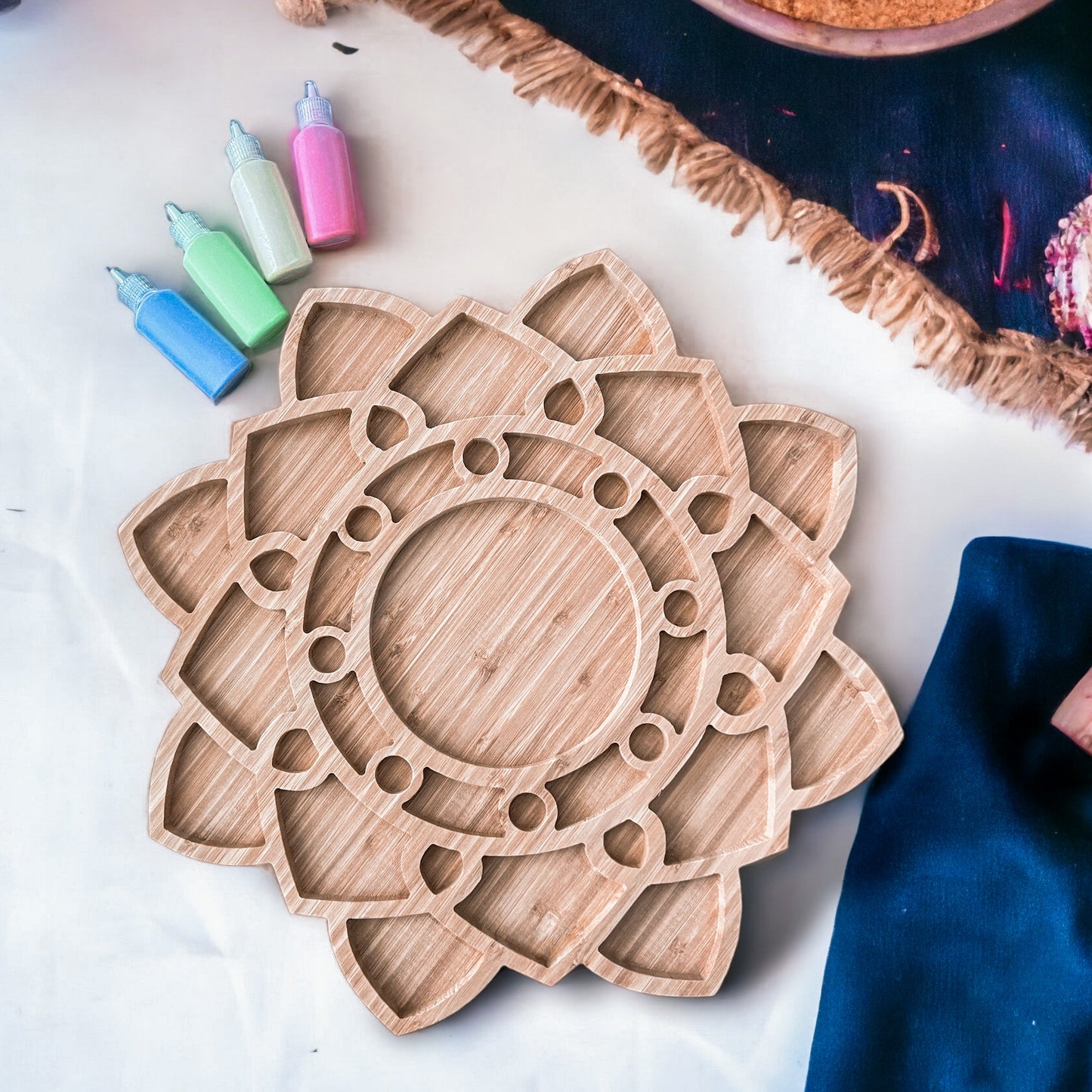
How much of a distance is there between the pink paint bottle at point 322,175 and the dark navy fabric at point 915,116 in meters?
0.16

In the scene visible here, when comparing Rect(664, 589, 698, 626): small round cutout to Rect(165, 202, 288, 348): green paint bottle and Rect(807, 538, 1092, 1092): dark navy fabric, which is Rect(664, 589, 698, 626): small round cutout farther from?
Rect(165, 202, 288, 348): green paint bottle

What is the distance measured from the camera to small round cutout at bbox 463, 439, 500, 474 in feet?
2.05

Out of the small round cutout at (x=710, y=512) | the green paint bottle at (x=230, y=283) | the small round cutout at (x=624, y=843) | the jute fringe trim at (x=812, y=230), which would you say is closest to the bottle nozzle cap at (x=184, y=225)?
the green paint bottle at (x=230, y=283)

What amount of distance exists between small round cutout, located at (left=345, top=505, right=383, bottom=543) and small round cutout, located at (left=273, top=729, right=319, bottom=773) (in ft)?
0.41

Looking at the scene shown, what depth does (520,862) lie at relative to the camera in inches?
24.3

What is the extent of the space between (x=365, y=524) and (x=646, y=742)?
23 centimetres

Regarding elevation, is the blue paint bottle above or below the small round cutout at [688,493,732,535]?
below

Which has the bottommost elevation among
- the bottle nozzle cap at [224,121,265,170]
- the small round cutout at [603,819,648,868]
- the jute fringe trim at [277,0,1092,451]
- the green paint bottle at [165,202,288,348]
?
the small round cutout at [603,819,648,868]

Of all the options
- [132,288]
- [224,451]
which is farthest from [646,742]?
[132,288]

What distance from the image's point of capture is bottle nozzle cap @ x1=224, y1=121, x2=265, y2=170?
641 mm

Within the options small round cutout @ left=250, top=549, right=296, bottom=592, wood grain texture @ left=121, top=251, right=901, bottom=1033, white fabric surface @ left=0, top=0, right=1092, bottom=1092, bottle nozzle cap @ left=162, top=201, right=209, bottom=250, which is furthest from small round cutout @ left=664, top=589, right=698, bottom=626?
bottle nozzle cap @ left=162, top=201, right=209, bottom=250

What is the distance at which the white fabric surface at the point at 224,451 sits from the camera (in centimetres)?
63

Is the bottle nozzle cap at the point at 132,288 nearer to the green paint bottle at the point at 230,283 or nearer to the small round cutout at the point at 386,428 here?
the green paint bottle at the point at 230,283

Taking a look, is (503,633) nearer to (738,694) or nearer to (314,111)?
(738,694)
